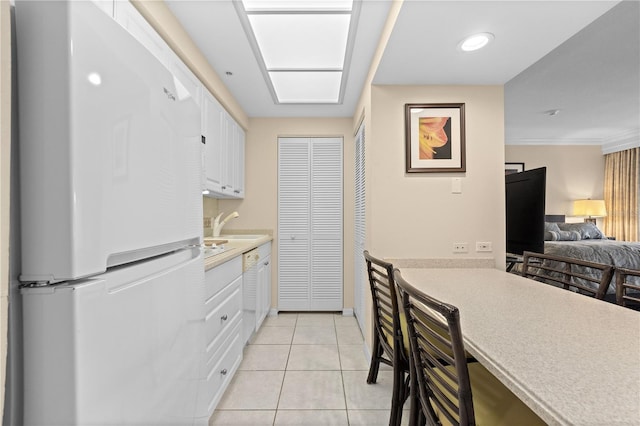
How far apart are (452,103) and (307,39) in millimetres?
1178

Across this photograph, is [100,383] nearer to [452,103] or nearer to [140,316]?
[140,316]

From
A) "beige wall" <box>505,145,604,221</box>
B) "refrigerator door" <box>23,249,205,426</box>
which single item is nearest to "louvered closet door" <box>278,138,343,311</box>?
"refrigerator door" <box>23,249,205,426</box>

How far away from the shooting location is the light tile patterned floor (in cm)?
173

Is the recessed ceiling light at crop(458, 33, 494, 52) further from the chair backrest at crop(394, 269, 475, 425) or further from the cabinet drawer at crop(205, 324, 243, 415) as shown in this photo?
the cabinet drawer at crop(205, 324, 243, 415)

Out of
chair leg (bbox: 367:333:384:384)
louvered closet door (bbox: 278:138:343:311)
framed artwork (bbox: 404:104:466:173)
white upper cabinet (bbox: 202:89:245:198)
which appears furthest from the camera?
louvered closet door (bbox: 278:138:343:311)

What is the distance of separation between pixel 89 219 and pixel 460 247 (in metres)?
2.29

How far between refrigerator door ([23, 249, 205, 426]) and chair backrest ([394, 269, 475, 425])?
2.34 feet

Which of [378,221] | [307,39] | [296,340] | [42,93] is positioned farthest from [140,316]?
[296,340]

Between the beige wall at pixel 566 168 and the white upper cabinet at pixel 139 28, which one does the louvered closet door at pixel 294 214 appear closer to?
the white upper cabinet at pixel 139 28

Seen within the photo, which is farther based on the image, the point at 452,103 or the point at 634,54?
the point at 634,54

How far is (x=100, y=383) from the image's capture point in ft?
1.76

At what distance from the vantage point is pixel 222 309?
5.86 ft

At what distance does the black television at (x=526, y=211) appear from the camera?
244cm

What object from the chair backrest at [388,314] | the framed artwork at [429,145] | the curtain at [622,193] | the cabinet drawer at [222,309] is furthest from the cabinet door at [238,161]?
the curtain at [622,193]
